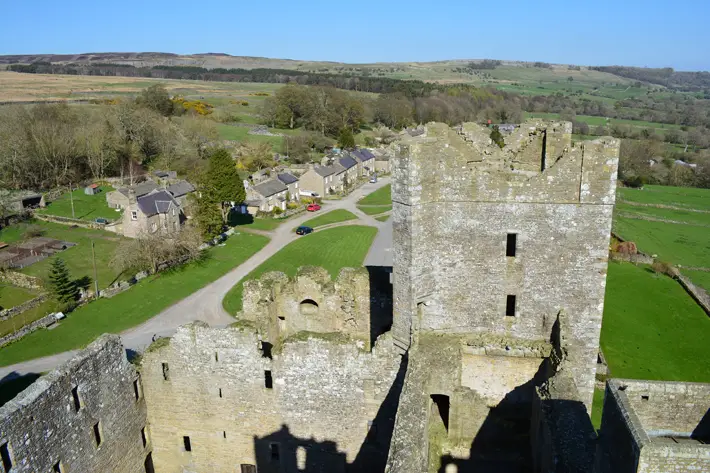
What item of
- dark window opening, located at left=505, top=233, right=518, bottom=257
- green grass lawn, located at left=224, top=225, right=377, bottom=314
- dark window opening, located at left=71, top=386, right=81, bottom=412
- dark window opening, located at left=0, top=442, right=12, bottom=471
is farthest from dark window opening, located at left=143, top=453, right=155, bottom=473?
green grass lawn, located at left=224, top=225, right=377, bottom=314

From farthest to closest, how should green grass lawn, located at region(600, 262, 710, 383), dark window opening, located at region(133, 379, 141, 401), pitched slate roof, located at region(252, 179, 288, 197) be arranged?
1. pitched slate roof, located at region(252, 179, 288, 197)
2. green grass lawn, located at region(600, 262, 710, 383)
3. dark window opening, located at region(133, 379, 141, 401)

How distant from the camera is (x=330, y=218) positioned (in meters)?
60.4

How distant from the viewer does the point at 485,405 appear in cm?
1352

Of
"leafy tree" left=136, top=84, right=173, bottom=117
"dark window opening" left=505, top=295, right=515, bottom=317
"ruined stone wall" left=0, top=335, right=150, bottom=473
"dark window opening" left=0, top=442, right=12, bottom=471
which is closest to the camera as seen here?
"dark window opening" left=0, top=442, right=12, bottom=471

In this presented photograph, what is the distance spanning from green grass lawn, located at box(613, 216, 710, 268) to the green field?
2992 cm

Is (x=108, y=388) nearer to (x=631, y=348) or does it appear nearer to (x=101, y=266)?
(x=631, y=348)

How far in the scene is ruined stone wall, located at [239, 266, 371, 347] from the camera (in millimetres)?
17328

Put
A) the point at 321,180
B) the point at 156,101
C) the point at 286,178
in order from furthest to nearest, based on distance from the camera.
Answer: the point at 156,101, the point at 321,180, the point at 286,178

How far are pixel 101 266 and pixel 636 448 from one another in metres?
42.8

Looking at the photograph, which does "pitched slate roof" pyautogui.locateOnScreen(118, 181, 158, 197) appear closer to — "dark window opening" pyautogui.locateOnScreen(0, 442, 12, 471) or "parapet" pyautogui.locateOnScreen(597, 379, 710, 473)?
"dark window opening" pyautogui.locateOnScreen(0, 442, 12, 471)

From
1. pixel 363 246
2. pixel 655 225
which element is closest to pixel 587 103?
pixel 655 225

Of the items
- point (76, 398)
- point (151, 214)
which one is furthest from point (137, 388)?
point (151, 214)

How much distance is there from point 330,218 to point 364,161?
99.5ft

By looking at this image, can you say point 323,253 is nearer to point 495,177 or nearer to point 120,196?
point 120,196
